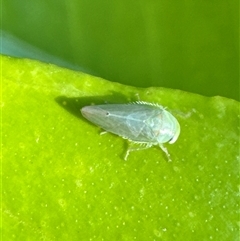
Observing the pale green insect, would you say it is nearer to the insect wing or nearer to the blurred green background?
the insect wing

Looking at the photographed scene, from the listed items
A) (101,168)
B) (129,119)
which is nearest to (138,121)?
(129,119)

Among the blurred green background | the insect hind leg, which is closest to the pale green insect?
the insect hind leg

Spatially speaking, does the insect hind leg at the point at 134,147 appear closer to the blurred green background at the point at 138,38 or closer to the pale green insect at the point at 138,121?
the pale green insect at the point at 138,121

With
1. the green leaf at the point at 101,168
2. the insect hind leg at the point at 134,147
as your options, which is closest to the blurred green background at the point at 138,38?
the green leaf at the point at 101,168

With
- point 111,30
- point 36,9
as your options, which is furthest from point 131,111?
point 36,9

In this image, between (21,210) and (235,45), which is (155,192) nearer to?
(21,210)

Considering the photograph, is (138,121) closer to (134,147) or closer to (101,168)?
(134,147)
